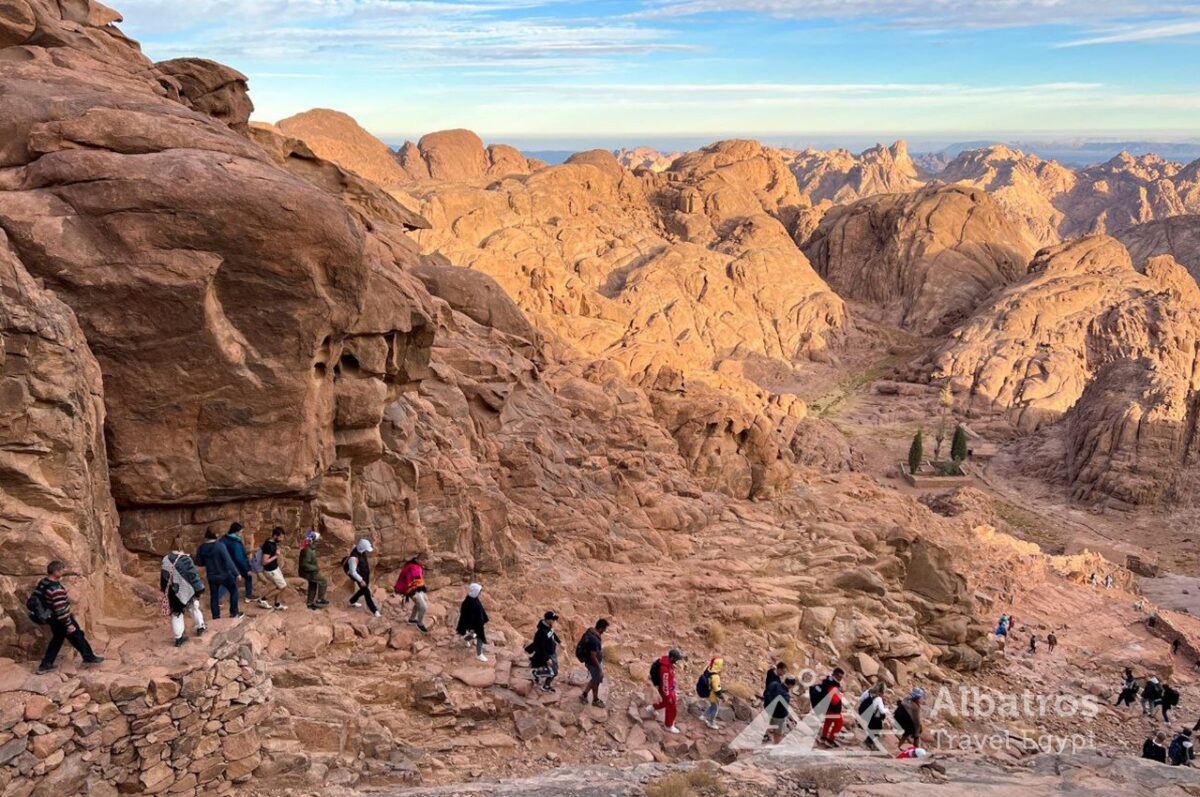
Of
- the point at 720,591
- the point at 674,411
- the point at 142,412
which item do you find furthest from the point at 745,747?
the point at 674,411

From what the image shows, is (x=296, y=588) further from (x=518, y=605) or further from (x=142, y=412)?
(x=518, y=605)

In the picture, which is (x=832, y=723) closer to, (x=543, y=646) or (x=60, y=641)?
(x=543, y=646)

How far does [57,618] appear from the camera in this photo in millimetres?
9391

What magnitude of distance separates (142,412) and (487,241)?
50.1m

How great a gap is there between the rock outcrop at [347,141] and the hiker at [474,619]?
226 ft

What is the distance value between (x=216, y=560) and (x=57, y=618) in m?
2.56

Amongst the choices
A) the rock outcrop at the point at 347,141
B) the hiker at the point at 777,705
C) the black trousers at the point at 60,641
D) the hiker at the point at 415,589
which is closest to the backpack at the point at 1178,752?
the hiker at the point at 777,705

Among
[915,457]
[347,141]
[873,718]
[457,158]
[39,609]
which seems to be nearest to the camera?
[39,609]

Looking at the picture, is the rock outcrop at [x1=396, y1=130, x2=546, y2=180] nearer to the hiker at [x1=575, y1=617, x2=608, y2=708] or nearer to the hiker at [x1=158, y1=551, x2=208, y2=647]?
the hiker at [x1=575, y1=617, x2=608, y2=708]

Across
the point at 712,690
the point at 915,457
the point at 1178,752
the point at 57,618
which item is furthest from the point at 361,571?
the point at 915,457

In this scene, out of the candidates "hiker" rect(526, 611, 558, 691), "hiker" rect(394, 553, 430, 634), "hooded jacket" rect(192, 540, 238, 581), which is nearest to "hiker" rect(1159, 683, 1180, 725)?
"hiker" rect(526, 611, 558, 691)

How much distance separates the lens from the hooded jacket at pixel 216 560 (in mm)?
11828

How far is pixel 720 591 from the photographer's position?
20594mm

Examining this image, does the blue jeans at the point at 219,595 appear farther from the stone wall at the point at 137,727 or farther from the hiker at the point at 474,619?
the hiker at the point at 474,619
